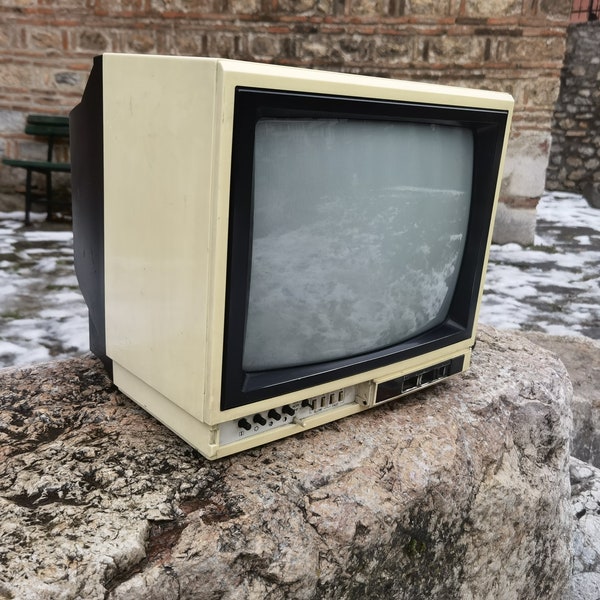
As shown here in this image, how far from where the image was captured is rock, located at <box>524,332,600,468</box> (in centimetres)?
224

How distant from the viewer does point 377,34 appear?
4512 millimetres

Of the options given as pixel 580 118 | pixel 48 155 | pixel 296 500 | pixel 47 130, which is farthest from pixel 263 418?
pixel 580 118

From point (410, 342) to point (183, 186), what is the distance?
597 mm

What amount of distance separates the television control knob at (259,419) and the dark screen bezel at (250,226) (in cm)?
6

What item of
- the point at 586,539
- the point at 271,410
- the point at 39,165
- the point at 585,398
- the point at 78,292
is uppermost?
the point at 271,410

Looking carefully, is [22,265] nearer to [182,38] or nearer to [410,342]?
[182,38]

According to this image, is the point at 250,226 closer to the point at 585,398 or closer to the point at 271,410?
the point at 271,410

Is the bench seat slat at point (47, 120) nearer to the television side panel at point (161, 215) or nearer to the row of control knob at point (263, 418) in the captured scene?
the television side panel at point (161, 215)

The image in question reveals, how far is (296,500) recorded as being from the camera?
1.03 m

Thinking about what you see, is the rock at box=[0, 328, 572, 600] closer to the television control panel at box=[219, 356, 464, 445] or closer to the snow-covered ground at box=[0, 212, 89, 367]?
the television control panel at box=[219, 356, 464, 445]

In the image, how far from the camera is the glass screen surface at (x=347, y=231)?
1.00 meters

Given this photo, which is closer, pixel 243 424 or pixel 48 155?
pixel 243 424

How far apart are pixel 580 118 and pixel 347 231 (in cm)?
717

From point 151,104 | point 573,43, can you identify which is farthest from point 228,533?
point 573,43
